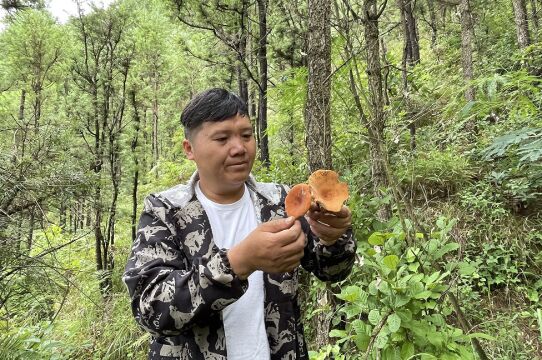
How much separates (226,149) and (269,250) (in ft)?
1.47

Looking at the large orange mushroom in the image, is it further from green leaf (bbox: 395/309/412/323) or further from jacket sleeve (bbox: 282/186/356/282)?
green leaf (bbox: 395/309/412/323)

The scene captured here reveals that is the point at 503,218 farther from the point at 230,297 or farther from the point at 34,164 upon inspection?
the point at 34,164

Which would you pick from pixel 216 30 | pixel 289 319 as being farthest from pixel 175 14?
pixel 289 319

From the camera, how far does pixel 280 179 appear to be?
4.93 meters

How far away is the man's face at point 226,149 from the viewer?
1221mm

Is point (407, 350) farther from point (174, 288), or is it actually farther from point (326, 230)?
point (174, 288)

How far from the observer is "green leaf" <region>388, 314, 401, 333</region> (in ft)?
4.62

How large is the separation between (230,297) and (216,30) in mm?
5964

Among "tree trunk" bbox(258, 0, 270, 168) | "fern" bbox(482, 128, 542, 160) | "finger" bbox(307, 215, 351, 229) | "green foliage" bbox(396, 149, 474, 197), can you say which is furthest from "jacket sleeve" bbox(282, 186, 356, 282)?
"tree trunk" bbox(258, 0, 270, 168)

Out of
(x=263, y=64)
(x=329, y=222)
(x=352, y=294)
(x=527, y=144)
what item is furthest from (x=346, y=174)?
(x=263, y=64)

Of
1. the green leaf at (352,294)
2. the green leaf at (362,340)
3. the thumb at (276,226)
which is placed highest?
the thumb at (276,226)

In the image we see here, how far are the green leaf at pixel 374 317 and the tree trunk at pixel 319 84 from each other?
140cm

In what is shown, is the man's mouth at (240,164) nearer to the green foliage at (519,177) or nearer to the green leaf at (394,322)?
the green leaf at (394,322)

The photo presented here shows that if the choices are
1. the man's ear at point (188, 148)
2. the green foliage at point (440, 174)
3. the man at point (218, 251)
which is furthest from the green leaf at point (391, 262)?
the green foliage at point (440, 174)
